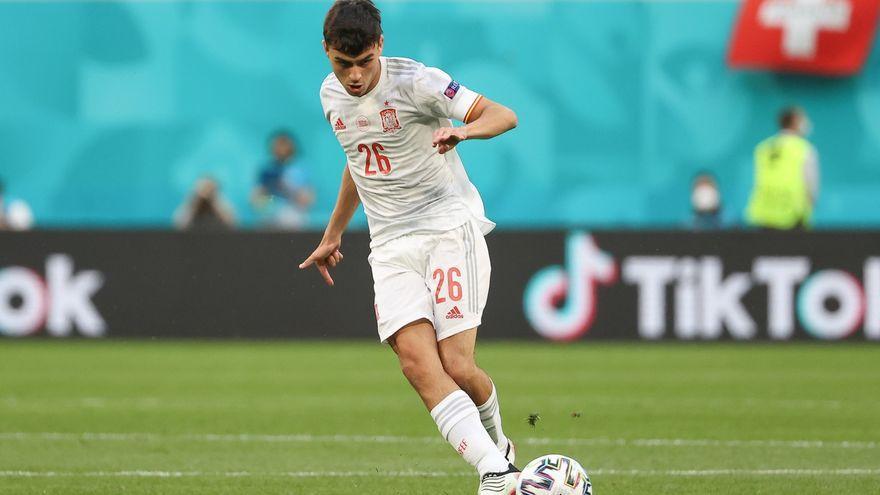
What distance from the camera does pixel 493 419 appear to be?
22.1 feet

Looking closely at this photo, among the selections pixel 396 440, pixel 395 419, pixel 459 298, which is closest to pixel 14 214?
pixel 395 419

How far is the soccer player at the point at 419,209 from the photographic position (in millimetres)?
6172

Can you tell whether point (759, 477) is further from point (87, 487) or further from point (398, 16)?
point (398, 16)

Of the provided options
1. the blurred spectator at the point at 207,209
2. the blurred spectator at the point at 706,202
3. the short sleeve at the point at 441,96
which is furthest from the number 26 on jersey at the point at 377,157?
the blurred spectator at the point at 706,202

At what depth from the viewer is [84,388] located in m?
12.1

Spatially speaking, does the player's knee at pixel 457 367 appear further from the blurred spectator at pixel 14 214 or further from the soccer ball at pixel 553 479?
the blurred spectator at pixel 14 214

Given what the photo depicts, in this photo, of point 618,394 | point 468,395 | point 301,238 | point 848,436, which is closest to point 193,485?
point 468,395

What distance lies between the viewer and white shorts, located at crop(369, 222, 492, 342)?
21.0 feet

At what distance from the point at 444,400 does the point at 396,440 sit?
2845 millimetres

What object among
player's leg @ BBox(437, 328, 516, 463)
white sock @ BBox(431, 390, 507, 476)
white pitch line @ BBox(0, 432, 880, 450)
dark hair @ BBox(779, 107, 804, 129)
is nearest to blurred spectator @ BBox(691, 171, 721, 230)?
dark hair @ BBox(779, 107, 804, 129)

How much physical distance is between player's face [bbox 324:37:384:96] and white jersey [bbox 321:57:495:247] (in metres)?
0.11

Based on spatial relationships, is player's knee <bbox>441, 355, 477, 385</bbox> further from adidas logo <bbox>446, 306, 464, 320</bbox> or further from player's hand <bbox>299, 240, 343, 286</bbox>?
player's hand <bbox>299, 240, 343, 286</bbox>

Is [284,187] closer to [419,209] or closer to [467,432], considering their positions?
[419,209]

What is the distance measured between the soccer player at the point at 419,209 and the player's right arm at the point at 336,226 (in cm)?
18
